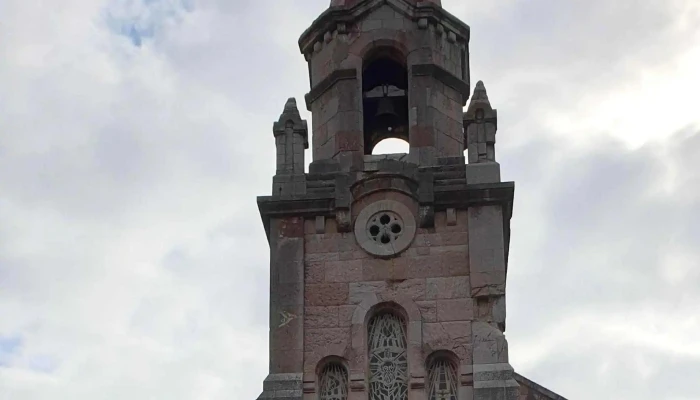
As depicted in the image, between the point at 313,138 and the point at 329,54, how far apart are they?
1461mm

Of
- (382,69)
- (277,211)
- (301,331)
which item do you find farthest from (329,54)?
(301,331)

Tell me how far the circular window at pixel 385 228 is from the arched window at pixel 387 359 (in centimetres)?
107

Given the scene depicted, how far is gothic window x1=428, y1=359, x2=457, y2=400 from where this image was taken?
72.5ft

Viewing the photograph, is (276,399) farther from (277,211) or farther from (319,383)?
(277,211)

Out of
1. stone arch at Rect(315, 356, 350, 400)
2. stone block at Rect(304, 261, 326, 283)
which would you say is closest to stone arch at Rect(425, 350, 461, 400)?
stone arch at Rect(315, 356, 350, 400)

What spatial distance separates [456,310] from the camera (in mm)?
22547

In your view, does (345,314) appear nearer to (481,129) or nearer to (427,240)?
(427,240)

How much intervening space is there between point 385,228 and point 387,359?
6.93 ft

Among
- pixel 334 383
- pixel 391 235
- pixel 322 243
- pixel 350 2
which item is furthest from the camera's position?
pixel 350 2

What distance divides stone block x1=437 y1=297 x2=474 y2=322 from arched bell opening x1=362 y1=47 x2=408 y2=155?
4307 mm

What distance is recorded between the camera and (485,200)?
2314 cm

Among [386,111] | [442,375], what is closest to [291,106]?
[386,111]

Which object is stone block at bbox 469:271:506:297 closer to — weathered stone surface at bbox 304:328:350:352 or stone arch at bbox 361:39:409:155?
weathered stone surface at bbox 304:328:350:352

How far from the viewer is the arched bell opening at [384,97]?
25.3 metres
